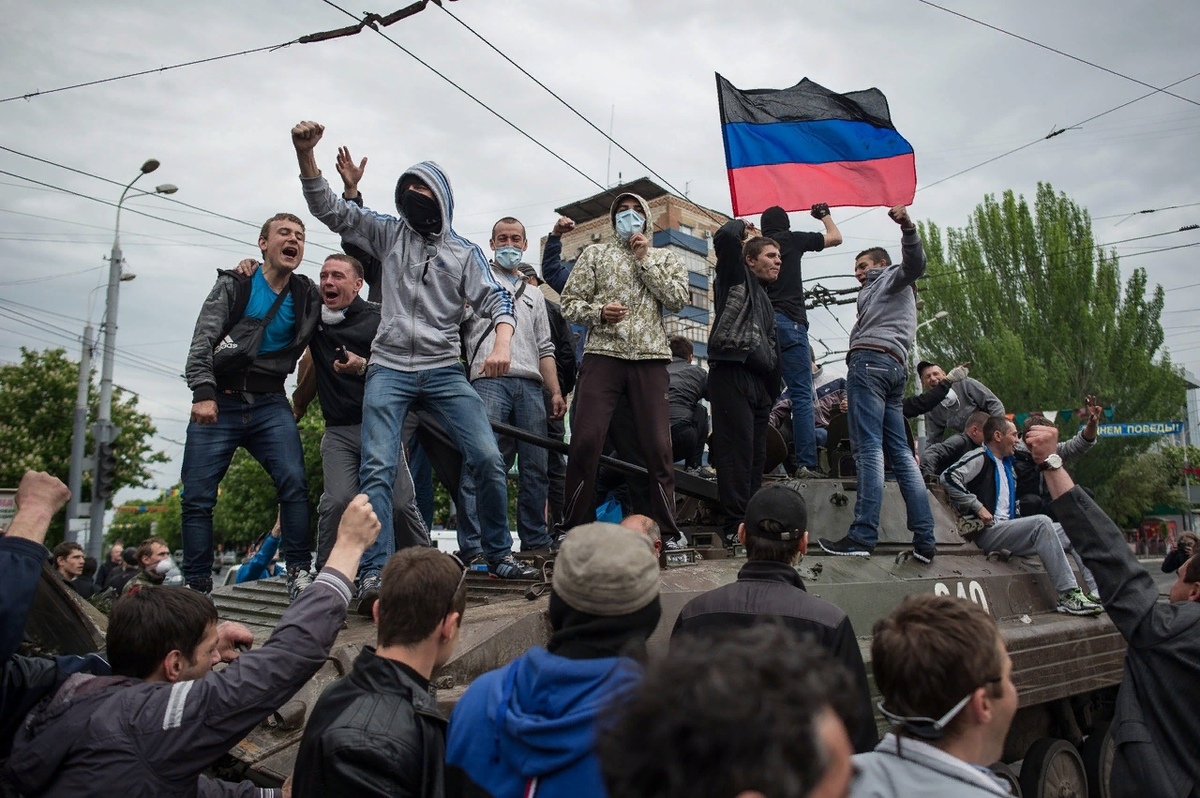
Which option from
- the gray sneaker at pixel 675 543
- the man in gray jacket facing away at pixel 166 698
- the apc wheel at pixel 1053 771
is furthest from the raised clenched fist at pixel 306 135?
the apc wheel at pixel 1053 771

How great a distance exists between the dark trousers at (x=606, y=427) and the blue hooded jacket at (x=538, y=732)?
3173mm

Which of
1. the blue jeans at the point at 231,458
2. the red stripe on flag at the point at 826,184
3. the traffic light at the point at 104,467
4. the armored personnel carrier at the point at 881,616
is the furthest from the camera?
the traffic light at the point at 104,467

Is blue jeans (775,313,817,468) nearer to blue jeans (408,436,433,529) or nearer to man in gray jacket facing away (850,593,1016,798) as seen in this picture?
blue jeans (408,436,433,529)

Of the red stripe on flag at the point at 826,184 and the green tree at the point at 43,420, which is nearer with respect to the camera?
the red stripe on flag at the point at 826,184

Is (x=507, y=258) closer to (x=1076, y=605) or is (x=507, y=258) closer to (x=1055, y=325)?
(x=1076, y=605)

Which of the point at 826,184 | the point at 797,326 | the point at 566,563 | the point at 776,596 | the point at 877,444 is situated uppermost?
the point at 826,184

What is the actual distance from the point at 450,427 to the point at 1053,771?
13.6 feet

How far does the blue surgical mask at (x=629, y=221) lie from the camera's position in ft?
18.7

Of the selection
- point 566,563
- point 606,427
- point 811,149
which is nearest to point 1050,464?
point 566,563

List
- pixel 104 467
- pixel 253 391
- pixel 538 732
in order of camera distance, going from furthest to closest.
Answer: pixel 104 467 < pixel 253 391 < pixel 538 732

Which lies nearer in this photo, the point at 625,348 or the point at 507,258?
the point at 625,348

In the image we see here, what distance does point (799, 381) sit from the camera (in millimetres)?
7254

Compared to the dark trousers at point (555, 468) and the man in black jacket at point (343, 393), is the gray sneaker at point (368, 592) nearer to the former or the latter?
the man in black jacket at point (343, 393)

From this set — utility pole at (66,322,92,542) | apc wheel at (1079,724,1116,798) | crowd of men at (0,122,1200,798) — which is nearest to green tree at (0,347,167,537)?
utility pole at (66,322,92,542)
